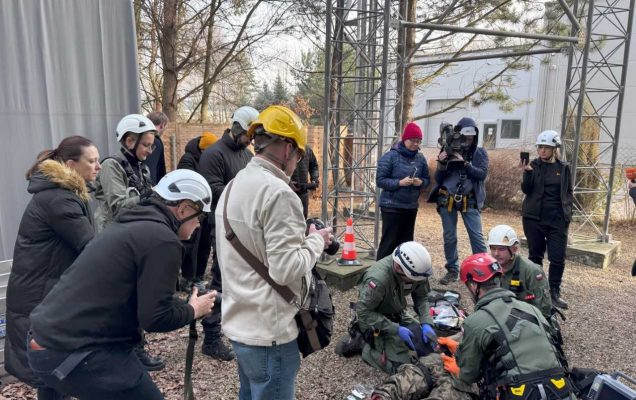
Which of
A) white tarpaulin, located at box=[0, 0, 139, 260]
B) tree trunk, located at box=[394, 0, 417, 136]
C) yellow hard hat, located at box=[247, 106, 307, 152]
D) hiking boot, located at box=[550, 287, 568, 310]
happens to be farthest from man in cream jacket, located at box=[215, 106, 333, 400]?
tree trunk, located at box=[394, 0, 417, 136]

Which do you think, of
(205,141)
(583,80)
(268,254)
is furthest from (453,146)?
(268,254)

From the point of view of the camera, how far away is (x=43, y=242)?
2.53m

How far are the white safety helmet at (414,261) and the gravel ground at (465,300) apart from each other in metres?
0.98

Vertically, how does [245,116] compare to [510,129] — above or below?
above

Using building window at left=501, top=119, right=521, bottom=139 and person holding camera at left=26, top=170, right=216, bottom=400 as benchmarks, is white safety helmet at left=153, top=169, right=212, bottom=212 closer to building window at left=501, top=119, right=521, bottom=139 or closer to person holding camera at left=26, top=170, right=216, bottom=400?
person holding camera at left=26, top=170, right=216, bottom=400

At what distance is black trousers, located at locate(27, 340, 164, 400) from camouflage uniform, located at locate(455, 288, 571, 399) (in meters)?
1.87

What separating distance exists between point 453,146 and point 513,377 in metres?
3.56

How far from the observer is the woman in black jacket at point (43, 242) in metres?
2.51

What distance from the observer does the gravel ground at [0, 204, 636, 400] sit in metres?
3.59

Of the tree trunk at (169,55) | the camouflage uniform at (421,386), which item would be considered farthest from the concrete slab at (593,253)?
the tree trunk at (169,55)

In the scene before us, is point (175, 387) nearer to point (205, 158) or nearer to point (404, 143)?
point (205, 158)

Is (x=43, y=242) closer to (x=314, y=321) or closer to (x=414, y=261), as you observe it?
(x=314, y=321)

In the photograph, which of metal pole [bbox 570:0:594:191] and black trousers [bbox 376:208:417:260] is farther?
metal pole [bbox 570:0:594:191]

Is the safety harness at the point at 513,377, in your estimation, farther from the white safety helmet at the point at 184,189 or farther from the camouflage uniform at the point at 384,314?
the white safety helmet at the point at 184,189
